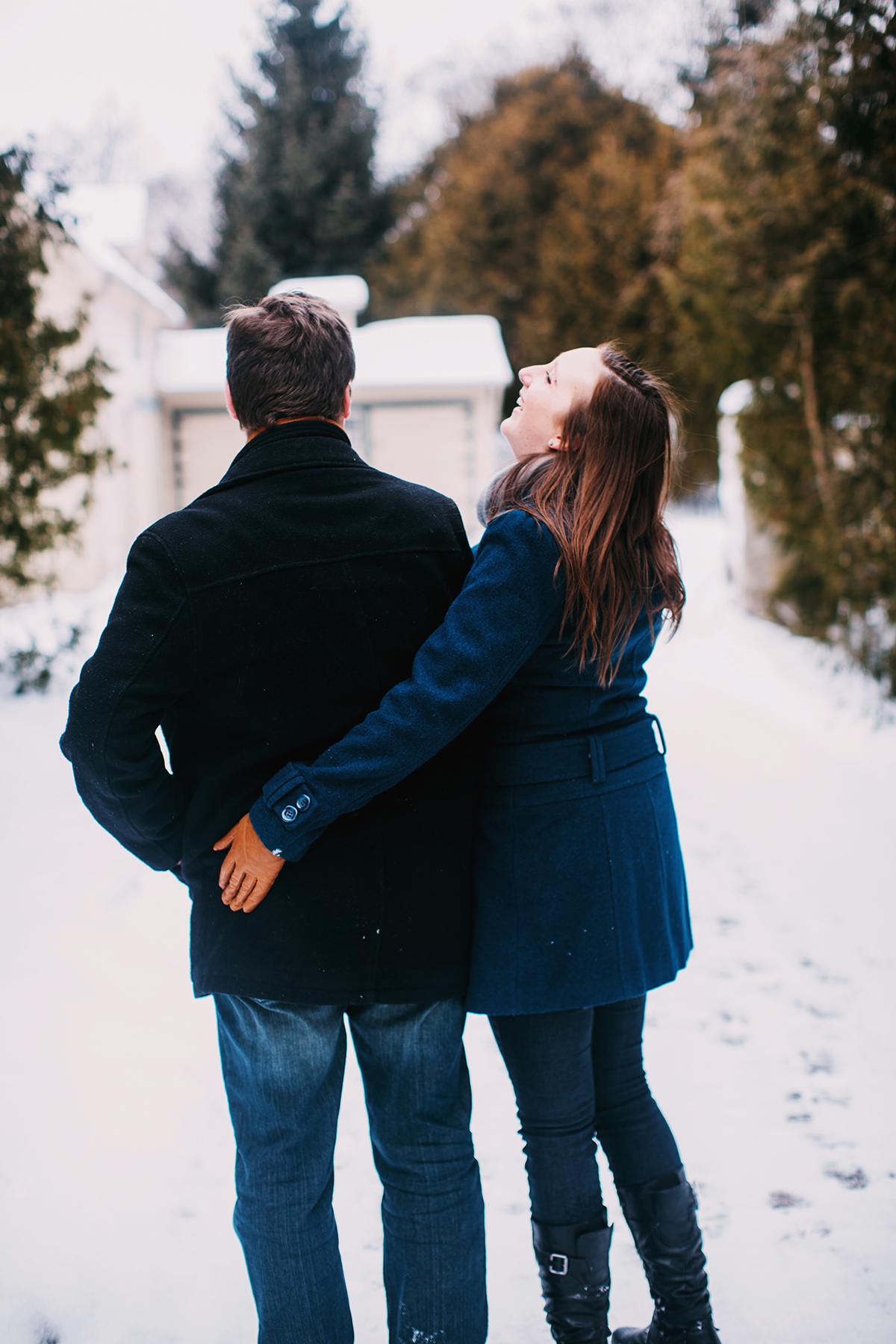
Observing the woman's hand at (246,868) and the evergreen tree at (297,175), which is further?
the evergreen tree at (297,175)

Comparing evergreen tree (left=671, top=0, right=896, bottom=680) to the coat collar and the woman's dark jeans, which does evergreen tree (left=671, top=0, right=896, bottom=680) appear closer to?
the woman's dark jeans

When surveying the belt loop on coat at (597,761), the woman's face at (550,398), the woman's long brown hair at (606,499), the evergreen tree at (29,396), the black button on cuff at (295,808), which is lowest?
the black button on cuff at (295,808)

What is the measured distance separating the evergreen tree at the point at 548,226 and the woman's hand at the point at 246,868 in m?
16.1

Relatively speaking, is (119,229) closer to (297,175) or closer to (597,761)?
(297,175)

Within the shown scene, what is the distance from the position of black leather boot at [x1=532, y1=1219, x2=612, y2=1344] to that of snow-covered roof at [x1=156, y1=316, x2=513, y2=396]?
866 centimetres

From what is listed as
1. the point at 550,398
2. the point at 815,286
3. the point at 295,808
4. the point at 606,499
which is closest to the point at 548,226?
the point at 815,286

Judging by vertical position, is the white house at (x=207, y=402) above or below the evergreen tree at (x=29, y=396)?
above

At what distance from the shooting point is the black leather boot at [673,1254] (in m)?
1.67

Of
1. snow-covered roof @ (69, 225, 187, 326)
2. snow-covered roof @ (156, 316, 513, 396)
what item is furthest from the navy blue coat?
snow-covered roof @ (69, 225, 187, 326)

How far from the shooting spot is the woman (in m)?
1.51

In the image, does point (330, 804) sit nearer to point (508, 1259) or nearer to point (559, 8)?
point (508, 1259)

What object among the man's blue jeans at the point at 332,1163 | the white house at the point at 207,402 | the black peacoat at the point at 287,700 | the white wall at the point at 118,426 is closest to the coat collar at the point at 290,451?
the black peacoat at the point at 287,700

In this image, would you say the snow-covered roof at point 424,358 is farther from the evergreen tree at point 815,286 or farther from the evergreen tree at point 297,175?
the evergreen tree at point 297,175

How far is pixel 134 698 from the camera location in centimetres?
139
